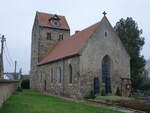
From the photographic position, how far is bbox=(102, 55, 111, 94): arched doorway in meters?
26.4

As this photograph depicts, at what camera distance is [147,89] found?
43.8 meters

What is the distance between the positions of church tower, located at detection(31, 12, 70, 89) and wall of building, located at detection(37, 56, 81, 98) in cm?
375

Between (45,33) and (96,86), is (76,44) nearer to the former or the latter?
(96,86)

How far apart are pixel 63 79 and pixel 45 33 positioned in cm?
1441

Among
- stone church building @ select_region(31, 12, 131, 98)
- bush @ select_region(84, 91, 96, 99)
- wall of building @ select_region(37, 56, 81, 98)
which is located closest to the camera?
bush @ select_region(84, 91, 96, 99)

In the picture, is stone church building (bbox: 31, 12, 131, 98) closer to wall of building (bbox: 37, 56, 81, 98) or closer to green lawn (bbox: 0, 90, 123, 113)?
wall of building (bbox: 37, 56, 81, 98)

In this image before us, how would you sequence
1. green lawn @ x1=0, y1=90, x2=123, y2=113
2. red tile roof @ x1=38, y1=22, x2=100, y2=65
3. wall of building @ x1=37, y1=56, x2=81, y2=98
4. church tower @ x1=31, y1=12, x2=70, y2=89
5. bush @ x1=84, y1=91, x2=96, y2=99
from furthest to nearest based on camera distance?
church tower @ x1=31, y1=12, x2=70, y2=89 → red tile roof @ x1=38, y1=22, x2=100, y2=65 → wall of building @ x1=37, y1=56, x2=81, y2=98 → bush @ x1=84, y1=91, x2=96, y2=99 → green lawn @ x1=0, y1=90, x2=123, y2=113

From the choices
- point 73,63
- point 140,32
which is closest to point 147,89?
point 140,32

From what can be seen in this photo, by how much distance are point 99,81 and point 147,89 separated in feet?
70.2

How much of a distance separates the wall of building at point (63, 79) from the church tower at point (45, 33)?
3753 millimetres

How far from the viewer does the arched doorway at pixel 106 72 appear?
26.4m

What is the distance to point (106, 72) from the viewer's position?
26.8 m

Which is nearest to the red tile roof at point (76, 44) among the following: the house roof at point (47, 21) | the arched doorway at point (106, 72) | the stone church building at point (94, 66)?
the stone church building at point (94, 66)

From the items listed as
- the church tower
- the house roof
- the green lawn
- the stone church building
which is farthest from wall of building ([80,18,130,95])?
the house roof
